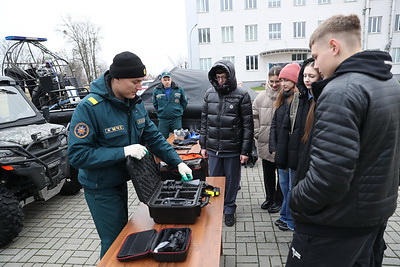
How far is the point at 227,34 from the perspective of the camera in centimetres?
2864

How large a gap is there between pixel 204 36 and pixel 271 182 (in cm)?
2721

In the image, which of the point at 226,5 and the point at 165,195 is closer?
the point at 165,195

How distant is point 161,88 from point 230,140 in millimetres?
3495

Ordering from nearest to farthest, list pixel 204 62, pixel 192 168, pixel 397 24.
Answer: pixel 192 168
pixel 397 24
pixel 204 62

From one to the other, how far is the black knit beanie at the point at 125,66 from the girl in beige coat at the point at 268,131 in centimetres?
199

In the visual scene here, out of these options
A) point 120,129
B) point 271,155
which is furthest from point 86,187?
point 271,155

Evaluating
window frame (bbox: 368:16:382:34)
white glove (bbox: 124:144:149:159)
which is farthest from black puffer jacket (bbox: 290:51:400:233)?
window frame (bbox: 368:16:382:34)

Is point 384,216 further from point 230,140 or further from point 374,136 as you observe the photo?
point 230,140

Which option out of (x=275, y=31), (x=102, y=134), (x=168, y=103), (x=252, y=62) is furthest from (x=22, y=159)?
(x=275, y=31)

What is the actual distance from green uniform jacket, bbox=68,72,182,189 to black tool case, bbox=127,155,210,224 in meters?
0.17

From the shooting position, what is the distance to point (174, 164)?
2469mm

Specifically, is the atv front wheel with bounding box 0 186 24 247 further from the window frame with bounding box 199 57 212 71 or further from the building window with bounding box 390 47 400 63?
Result: the building window with bounding box 390 47 400 63

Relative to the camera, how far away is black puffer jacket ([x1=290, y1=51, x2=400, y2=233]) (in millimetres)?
1237

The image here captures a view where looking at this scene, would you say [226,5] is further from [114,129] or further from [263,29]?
[114,129]
